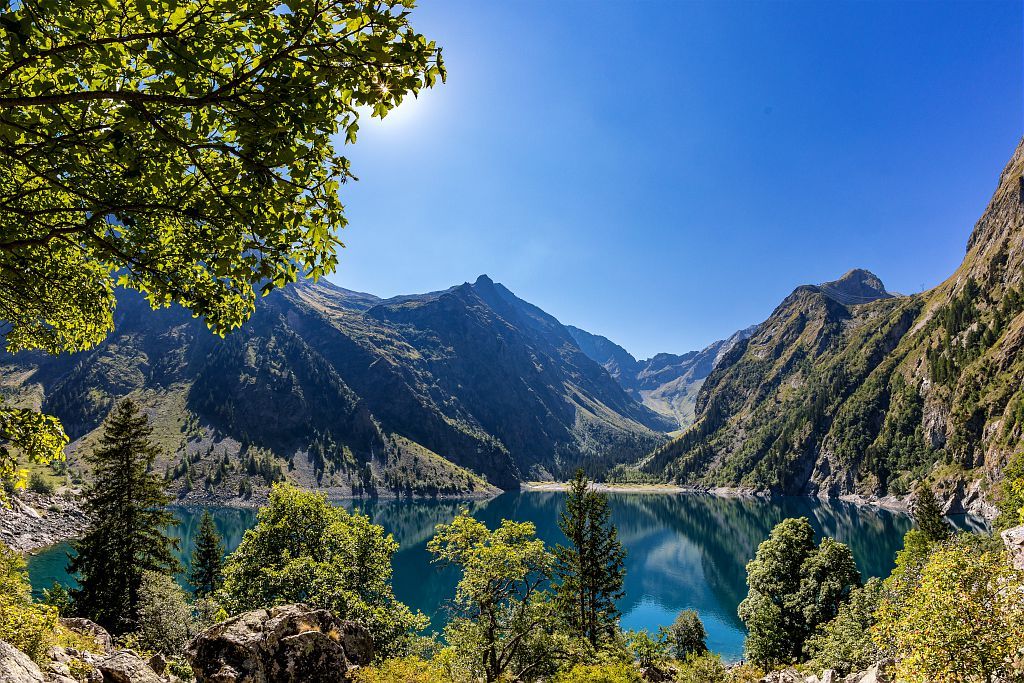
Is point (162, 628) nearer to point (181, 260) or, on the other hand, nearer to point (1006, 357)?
point (181, 260)

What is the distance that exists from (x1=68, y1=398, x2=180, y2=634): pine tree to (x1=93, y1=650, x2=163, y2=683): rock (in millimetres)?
22637

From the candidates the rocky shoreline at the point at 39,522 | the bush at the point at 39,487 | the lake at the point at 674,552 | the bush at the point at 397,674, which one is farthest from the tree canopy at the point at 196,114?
the bush at the point at 39,487

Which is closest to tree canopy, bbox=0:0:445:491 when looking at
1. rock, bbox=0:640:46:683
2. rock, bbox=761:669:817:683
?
rock, bbox=0:640:46:683

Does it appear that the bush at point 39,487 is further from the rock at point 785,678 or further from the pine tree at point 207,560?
the rock at point 785,678

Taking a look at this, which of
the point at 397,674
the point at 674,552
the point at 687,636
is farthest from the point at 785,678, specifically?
the point at 674,552

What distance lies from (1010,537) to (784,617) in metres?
30.6

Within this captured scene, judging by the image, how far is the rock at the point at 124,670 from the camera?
1320cm

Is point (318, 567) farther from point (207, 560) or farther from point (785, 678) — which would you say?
point (207, 560)

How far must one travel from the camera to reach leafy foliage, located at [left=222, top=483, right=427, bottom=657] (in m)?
30.5

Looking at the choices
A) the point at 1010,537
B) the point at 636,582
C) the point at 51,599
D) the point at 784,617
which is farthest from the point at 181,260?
the point at 636,582

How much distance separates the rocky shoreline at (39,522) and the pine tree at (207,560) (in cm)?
3790

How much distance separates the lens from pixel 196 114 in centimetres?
527

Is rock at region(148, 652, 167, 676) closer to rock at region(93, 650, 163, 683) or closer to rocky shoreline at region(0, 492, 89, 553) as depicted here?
rock at region(93, 650, 163, 683)

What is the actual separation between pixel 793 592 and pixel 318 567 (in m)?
47.1
